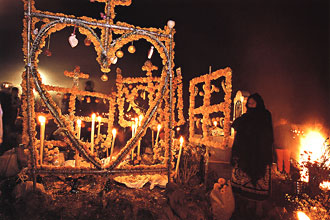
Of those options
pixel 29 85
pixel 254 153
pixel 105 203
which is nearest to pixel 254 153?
pixel 254 153

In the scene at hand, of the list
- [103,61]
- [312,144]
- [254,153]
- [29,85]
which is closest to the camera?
[29,85]

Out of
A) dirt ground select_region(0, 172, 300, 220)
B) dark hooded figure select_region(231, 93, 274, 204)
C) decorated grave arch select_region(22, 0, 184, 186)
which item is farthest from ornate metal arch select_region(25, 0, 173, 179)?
dark hooded figure select_region(231, 93, 274, 204)

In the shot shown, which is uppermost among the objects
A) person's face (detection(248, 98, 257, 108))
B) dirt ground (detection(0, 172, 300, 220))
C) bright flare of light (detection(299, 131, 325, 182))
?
person's face (detection(248, 98, 257, 108))

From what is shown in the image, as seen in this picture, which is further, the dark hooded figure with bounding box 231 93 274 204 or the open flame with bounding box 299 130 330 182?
the open flame with bounding box 299 130 330 182

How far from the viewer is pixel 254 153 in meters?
3.20

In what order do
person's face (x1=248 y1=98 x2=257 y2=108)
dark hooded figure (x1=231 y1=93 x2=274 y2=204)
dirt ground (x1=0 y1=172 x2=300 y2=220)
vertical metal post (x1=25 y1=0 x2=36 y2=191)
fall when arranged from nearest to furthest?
1. dirt ground (x1=0 y1=172 x2=300 y2=220)
2. vertical metal post (x1=25 y1=0 x2=36 y2=191)
3. dark hooded figure (x1=231 y1=93 x2=274 y2=204)
4. person's face (x1=248 y1=98 x2=257 y2=108)

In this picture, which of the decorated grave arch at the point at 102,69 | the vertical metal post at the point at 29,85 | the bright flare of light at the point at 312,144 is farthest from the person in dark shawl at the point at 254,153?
the bright flare of light at the point at 312,144

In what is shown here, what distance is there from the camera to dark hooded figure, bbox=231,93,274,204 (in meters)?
3.16

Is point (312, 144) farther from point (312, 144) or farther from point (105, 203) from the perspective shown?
point (105, 203)

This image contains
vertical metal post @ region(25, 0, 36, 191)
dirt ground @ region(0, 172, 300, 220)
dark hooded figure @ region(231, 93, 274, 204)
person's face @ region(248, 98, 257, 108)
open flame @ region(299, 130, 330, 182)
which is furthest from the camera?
open flame @ region(299, 130, 330, 182)

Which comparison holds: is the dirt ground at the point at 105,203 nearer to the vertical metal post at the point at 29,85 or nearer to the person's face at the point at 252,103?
the vertical metal post at the point at 29,85

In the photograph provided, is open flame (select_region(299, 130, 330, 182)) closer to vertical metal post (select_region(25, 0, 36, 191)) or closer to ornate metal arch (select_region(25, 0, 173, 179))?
ornate metal arch (select_region(25, 0, 173, 179))

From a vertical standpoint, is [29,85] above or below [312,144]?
above

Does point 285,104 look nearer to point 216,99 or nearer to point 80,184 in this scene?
point 216,99
